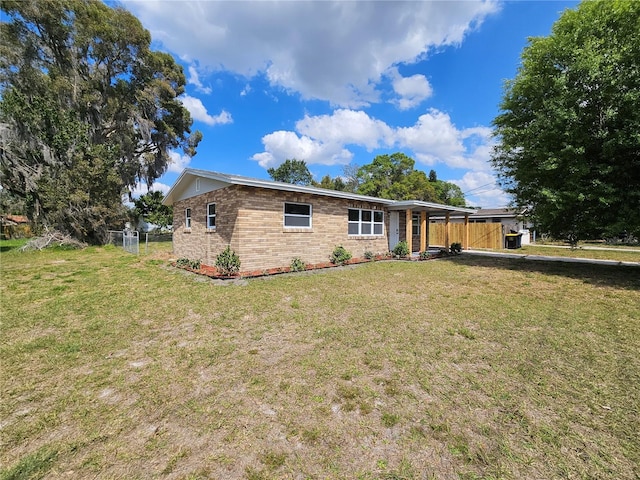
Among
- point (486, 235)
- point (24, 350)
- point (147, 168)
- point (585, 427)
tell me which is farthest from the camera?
point (147, 168)

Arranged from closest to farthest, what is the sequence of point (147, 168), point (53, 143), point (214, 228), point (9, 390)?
point (9, 390)
point (214, 228)
point (53, 143)
point (147, 168)

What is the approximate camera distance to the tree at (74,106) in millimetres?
16391

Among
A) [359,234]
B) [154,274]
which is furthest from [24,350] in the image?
[359,234]

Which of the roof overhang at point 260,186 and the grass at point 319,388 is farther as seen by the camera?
the roof overhang at point 260,186

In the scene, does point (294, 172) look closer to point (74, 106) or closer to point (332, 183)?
point (332, 183)

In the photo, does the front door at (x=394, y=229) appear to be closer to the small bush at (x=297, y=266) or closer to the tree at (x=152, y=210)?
the small bush at (x=297, y=266)

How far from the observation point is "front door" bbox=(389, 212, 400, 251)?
14.7 meters

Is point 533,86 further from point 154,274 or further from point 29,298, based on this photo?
point 29,298

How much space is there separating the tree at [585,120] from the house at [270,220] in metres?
4.89

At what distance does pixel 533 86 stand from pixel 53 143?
25.1 meters

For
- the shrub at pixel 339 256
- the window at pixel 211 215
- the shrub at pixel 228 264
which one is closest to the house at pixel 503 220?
the shrub at pixel 339 256

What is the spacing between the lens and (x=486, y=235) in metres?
21.1

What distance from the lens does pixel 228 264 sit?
852 centimetres

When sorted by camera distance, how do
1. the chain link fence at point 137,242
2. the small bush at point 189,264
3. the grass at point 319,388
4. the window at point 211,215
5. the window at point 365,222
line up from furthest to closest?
the chain link fence at point 137,242
the window at point 365,222
the window at point 211,215
the small bush at point 189,264
the grass at point 319,388
